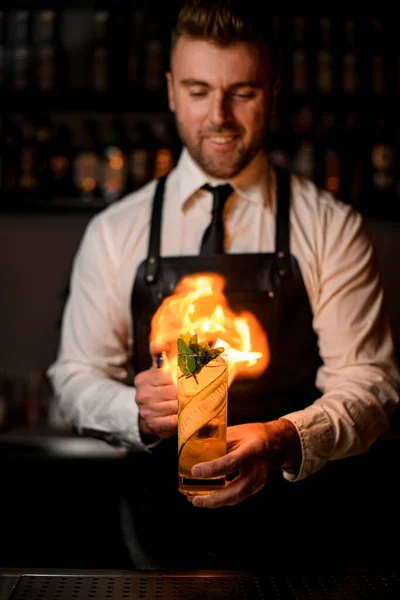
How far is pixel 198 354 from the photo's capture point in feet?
4.09

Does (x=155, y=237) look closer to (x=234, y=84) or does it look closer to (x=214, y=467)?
(x=234, y=84)

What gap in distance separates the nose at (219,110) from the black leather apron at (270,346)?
299mm

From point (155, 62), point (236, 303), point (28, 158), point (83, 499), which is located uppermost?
point (155, 62)

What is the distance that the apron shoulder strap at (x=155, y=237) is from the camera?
1.96 metres

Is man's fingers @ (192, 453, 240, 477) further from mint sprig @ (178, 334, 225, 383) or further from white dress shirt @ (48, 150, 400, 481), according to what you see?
white dress shirt @ (48, 150, 400, 481)

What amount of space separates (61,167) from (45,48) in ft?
1.56

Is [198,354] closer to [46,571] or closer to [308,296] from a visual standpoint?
[46,571]

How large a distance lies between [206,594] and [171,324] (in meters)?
0.64

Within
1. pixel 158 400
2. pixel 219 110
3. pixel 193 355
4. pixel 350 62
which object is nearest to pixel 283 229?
pixel 219 110

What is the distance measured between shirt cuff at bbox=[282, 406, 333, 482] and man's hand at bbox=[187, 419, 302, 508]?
0.01 meters

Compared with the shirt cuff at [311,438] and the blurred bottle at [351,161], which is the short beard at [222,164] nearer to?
the shirt cuff at [311,438]

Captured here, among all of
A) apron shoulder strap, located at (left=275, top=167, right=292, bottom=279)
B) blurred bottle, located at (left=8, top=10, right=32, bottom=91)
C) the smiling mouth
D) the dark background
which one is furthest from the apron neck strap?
blurred bottle, located at (left=8, top=10, right=32, bottom=91)

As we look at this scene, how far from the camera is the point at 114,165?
10.8ft

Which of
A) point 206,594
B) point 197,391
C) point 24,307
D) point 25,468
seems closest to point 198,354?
point 197,391
